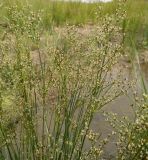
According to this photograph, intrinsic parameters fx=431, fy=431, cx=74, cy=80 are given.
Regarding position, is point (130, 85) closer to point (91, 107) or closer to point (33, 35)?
point (91, 107)

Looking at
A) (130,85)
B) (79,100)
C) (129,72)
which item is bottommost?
(129,72)

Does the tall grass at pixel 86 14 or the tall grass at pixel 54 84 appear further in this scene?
the tall grass at pixel 86 14

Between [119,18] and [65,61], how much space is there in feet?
1.76

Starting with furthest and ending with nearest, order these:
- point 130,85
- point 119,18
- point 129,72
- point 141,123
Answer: point 129,72 < point 130,85 < point 119,18 < point 141,123

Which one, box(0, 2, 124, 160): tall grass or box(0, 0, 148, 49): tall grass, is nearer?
box(0, 2, 124, 160): tall grass

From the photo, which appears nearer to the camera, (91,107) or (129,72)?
(91,107)

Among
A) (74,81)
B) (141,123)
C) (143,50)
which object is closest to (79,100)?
(74,81)

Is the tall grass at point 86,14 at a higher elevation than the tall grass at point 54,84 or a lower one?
lower

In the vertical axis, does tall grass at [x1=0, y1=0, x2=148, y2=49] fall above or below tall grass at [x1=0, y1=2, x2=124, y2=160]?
below

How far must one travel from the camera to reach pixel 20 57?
262 centimetres

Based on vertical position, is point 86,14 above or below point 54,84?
below

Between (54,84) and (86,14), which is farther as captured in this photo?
(86,14)

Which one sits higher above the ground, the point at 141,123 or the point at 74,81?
the point at 141,123

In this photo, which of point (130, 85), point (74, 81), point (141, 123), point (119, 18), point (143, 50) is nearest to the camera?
point (141, 123)
